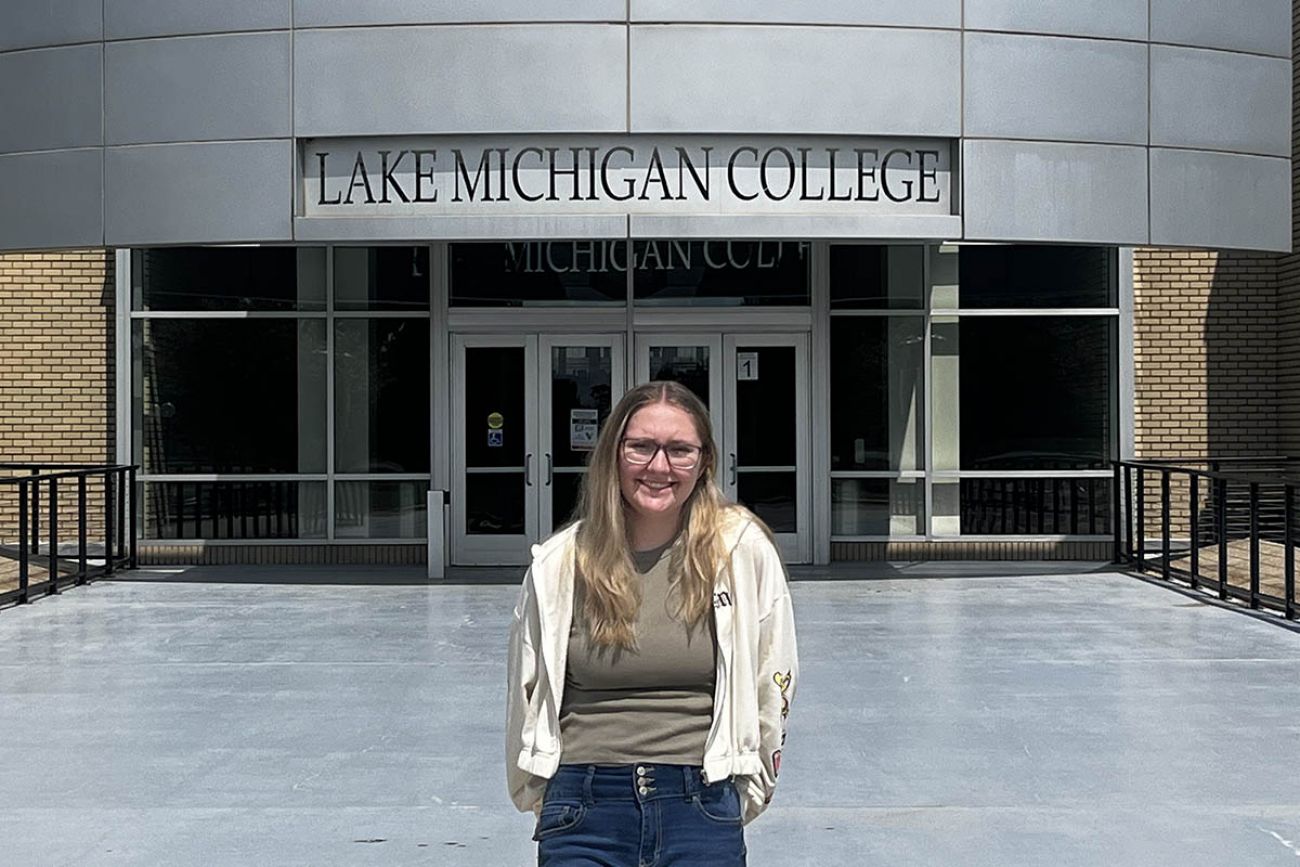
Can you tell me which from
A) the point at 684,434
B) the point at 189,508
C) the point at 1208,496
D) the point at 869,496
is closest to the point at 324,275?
the point at 189,508

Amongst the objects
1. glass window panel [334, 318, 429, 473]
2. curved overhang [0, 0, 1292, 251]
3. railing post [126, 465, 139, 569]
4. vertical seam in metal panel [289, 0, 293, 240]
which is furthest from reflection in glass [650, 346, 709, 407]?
railing post [126, 465, 139, 569]

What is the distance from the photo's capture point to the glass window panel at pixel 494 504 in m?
18.6

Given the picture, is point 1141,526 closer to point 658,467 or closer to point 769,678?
point 769,678

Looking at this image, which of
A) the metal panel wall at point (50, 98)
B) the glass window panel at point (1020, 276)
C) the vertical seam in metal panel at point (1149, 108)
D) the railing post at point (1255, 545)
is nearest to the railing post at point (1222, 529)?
the railing post at point (1255, 545)

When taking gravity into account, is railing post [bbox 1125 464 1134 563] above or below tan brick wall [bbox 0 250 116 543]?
below

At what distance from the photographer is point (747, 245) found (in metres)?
18.6

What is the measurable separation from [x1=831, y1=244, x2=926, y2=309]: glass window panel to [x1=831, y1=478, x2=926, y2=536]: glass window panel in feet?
6.24

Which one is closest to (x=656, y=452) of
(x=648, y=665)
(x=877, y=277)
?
(x=648, y=665)

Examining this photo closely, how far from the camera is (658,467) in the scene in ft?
12.4

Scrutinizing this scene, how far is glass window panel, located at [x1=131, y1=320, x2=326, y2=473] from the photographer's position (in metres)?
19.1

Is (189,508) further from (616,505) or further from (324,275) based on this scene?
(616,505)

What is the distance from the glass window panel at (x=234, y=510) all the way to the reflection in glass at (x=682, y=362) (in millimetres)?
3867

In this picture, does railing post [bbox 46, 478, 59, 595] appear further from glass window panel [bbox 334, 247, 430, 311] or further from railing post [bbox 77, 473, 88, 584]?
glass window panel [bbox 334, 247, 430, 311]

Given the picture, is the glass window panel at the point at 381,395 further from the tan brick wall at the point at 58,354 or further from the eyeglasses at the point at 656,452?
the eyeglasses at the point at 656,452
